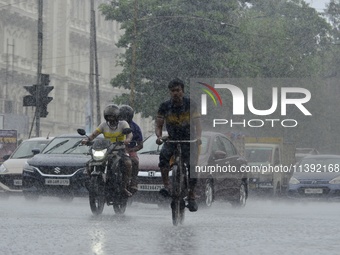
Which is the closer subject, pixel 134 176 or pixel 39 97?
pixel 134 176

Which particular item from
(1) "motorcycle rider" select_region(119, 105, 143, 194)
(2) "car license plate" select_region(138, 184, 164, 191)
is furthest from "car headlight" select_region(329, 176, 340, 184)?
(1) "motorcycle rider" select_region(119, 105, 143, 194)

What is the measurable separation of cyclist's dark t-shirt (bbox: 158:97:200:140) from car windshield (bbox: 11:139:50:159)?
13699 millimetres

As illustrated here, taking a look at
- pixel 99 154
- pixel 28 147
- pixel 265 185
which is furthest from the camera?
pixel 265 185

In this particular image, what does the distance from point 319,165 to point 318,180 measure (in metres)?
2.16

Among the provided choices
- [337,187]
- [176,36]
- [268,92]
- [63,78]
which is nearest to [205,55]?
[176,36]

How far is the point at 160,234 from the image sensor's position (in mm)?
15398

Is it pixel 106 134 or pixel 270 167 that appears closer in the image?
pixel 106 134

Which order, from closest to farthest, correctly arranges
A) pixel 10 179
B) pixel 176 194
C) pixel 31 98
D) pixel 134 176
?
pixel 176 194 < pixel 134 176 < pixel 10 179 < pixel 31 98

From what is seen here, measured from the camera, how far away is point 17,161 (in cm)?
3028

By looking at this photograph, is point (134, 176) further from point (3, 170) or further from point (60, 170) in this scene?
point (3, 170)

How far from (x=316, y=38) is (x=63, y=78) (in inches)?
838

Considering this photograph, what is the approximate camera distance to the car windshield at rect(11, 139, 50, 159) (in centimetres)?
3144

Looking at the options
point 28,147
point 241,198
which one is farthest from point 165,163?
point 28,147

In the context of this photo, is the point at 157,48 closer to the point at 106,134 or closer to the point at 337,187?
the point at 337,187
